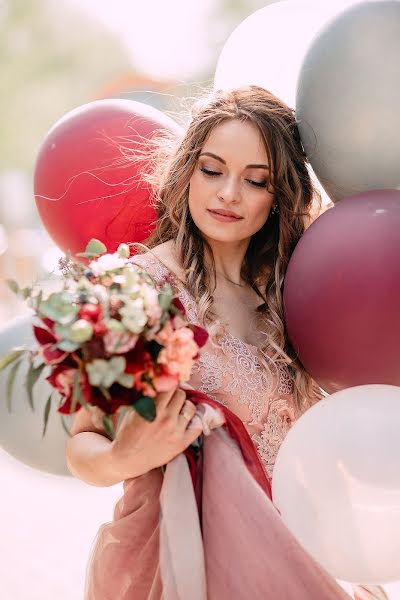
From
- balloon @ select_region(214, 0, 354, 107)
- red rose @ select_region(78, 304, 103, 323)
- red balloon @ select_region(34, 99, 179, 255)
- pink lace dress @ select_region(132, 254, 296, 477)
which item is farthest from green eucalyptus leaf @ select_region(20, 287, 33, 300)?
balloon @ select_region(214, 0, 354, 107)

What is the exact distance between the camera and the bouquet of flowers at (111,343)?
5.32ft

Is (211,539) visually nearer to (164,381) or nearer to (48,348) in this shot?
(164,381)

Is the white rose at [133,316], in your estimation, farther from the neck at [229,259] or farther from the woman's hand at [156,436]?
the neck at [229,259]

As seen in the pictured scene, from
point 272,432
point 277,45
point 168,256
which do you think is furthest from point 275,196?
point 272,432

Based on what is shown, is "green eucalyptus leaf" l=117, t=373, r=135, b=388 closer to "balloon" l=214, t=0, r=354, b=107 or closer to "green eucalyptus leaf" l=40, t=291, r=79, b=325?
"green eucalyptus leaf" l=40, t=291, r=79, b=325

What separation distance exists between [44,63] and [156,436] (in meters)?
12.9

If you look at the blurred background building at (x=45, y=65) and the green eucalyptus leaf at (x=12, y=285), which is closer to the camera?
the green eucalyptus leaf at (x=12, y=285)

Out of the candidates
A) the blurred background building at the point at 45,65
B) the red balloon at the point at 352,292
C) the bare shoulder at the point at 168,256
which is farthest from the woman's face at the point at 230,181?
the blurred background building at the point at 45,65

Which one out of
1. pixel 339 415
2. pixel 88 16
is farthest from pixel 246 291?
pixel 88 16

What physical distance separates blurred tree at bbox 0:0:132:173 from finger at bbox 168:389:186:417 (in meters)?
12.5

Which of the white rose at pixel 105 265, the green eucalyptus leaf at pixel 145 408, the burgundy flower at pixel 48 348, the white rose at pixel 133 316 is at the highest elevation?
the white rose at pixel 105 265

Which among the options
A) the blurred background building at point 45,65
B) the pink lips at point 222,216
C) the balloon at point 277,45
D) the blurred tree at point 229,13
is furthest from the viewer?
the blurred background building at point 45,65

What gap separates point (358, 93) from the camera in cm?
212

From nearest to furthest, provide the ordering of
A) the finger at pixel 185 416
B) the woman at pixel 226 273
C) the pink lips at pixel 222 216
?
the finger at pixel 185 416, the woman at pixel 226 273, the pink lips at pixel 222 216
